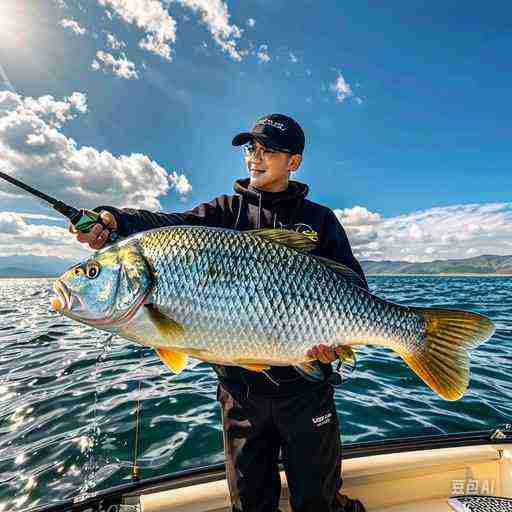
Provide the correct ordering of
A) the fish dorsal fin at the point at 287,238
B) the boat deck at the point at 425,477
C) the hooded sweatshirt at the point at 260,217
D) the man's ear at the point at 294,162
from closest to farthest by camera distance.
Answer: the fish dorsal fin at the point at 287,238, the hooded sweatshirt at the point at 260,217, the man's ear at the point at 294,162, the boat deck at the point at 425,477

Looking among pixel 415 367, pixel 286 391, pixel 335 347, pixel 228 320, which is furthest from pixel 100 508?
pixel 415 367

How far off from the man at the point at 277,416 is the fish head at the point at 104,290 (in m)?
0.42

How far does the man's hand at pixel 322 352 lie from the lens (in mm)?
2787

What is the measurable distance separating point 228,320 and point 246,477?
1472 mm

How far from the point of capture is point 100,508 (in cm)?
326

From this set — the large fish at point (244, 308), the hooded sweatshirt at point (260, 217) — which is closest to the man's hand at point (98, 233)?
the hooded sweatshirt at point (260, 217)

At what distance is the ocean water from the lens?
5.21m

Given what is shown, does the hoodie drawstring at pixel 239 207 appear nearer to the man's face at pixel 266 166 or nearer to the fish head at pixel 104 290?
the man's face at pixel 266 166

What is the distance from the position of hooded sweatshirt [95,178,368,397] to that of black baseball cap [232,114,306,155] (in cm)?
41

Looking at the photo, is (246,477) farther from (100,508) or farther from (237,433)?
(100,508)

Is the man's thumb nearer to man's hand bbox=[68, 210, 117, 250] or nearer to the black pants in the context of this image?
man's hand bbox=[68, 210, 117, 250]

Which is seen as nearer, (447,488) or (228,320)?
(228,320)

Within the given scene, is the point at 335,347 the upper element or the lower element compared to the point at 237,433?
upper

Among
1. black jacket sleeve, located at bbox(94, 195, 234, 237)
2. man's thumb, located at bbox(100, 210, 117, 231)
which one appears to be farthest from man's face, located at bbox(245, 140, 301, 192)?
man's thumb, located at bbox(100, 210, 117, 231)
